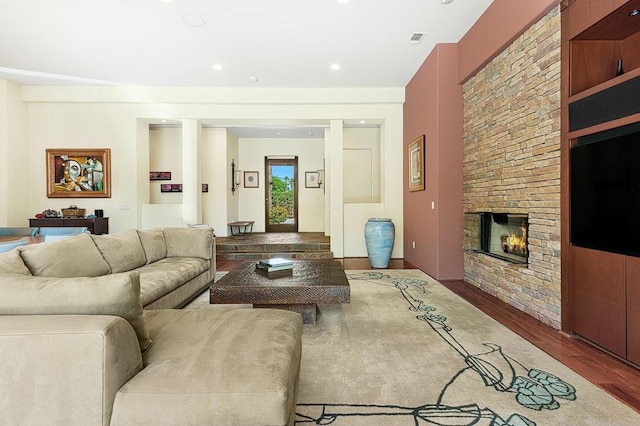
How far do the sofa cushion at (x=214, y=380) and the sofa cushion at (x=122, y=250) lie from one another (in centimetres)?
186

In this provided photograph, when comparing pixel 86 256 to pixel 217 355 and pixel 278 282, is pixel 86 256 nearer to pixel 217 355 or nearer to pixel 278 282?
pixel 278 282

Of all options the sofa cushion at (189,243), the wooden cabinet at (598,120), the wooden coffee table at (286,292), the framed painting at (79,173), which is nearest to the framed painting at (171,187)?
Result: the framed painting at (79,173)

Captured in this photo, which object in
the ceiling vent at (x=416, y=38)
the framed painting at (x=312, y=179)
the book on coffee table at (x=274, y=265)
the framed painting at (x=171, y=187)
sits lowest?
the book on coffee table at (x=274, y=265)

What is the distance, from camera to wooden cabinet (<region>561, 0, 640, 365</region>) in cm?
217

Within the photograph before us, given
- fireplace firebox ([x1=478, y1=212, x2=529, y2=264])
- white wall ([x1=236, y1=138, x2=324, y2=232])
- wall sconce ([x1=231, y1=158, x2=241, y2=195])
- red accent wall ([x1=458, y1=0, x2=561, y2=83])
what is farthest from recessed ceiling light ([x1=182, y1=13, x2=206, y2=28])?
white wall ([x1=236, y1=138, x2=324, y2=232])

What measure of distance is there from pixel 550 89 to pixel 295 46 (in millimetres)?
3252

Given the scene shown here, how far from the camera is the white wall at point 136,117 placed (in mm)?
6078

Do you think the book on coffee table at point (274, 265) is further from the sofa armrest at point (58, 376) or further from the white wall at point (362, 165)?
the white wall at point (362, 165)

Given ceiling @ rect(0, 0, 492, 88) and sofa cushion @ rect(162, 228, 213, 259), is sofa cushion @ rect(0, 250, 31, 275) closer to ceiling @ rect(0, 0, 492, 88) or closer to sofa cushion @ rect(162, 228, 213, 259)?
sofa cushion @ rect(162, 228, 213, 259)

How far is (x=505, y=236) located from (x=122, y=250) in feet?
13.9

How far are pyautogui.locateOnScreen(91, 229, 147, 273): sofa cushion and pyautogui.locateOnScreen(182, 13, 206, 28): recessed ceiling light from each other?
8.79 ft

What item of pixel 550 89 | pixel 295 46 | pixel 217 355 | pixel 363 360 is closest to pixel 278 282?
pixel 363 360

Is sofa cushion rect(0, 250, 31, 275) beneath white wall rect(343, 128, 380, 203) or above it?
beneath

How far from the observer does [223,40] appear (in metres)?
4.44
